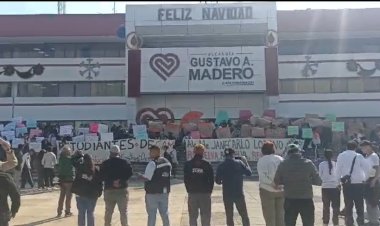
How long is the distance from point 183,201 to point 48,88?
2597 centimetres

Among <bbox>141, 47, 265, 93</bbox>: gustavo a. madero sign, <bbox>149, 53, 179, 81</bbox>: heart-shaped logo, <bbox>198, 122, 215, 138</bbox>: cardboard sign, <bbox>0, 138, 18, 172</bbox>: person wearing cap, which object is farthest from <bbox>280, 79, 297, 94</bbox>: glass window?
<bbox>0, 138, 18, 172</bbox>: person wearing cap

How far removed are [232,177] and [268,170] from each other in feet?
2.96

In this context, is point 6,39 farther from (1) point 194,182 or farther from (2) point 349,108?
(1) point 194,182

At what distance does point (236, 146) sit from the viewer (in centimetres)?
2711

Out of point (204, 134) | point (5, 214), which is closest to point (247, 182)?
point (204, 134)

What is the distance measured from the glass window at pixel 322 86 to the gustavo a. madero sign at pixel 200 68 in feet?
17.0

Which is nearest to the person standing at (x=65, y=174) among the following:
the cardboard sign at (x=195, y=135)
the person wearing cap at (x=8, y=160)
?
the person wearing cap at (x=8, y=160)

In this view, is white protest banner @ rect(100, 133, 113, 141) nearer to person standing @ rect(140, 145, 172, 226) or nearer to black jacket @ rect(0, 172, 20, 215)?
person standing @ rect(140, 145, 172, 226)

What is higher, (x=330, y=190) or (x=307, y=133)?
(x=307, y=133)

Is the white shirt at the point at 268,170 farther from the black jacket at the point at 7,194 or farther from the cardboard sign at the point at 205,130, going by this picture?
the cardboard sign at the point at 205,130

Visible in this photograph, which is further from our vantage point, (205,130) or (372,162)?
(205,130)

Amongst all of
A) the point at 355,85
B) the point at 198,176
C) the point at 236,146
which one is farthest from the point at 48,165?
the point at 355,85

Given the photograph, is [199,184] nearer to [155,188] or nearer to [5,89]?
[155,188]

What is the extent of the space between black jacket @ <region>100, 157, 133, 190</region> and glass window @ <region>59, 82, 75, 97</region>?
3000 cm
